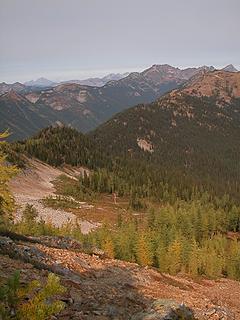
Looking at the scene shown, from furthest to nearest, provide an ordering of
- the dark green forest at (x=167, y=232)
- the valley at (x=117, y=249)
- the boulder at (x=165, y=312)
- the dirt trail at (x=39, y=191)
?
the dirt trail at (x=39, y=191) → the dark green forest at (x=167, y=232) → the valley at (x=117, y=249) → the boulder at (x=165, y=312)

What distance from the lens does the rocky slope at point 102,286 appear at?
21875 millimetres

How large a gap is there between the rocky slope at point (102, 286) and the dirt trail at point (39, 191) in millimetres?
74868

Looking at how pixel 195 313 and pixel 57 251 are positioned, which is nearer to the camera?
pixel 195 313

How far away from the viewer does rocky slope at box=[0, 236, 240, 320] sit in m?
21.9

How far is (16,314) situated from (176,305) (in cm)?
1461

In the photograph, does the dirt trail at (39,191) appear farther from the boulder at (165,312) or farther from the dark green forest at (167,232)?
the boulder at (165,312)

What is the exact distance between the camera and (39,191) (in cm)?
16075

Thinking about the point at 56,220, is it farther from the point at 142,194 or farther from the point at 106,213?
the point at 142,194

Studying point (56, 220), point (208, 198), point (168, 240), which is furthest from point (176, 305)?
point (208, 198)

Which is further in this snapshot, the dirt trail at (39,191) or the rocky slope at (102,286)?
the dirt trail at (39,191)

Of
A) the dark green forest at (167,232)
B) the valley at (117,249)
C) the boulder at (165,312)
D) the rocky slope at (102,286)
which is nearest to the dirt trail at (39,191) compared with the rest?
the valley at (117,249)

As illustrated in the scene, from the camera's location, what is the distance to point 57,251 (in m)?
35.9

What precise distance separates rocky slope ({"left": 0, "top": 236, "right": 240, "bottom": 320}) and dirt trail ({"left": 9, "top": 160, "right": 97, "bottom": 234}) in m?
74.9

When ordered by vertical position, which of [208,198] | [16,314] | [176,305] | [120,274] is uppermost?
[16,314]
